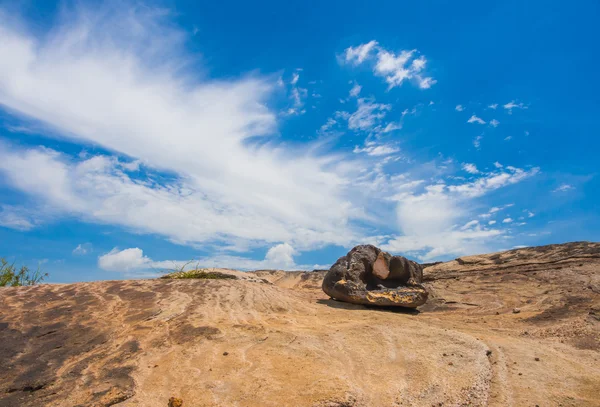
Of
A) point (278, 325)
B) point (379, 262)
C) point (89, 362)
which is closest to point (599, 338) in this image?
point (379, 262)

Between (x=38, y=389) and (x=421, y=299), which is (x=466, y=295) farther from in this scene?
(x=38, y=389)

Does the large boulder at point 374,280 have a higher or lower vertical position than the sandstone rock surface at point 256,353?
higher

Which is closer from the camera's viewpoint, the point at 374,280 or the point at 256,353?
the point at 256,353

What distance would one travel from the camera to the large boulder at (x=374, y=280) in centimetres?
806

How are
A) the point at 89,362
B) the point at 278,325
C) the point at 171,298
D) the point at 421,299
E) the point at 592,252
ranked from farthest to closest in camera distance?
the point at 592,252, the point at 421,299, the point at 171,298, the point at 278,325, the point at 89,362

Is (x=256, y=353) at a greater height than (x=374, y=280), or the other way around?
(x=374, y=280)

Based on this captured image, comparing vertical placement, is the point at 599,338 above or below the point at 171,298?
below

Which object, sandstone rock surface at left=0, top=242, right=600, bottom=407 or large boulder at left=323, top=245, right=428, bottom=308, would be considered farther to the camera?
large boulder at left=323, top=245, right=428, bottom=308

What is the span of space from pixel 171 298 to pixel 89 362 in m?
2.22

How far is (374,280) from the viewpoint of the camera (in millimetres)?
8711

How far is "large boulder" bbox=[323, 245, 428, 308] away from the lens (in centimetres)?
806

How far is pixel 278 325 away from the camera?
516 cm

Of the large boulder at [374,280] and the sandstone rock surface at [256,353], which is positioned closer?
the sandstone rock surface at [256,353]

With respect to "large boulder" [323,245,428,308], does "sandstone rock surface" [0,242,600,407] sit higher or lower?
lower
